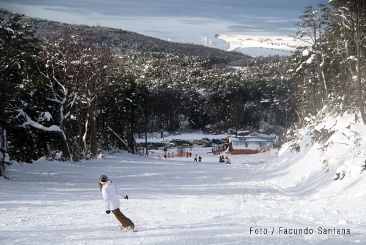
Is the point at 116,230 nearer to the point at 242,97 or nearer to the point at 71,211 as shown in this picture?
the point at 71,211

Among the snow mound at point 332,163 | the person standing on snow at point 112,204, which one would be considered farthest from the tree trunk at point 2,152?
the snow mound at point 332,163

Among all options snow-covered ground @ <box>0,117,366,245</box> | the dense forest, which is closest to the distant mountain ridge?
the dense forest

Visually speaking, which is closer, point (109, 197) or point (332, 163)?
point (109, 197)

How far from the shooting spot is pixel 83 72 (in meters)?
30.3

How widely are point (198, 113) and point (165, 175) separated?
263ft

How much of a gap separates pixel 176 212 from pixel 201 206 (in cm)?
131

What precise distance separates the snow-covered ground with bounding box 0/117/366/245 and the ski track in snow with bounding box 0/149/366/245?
19 millimetres

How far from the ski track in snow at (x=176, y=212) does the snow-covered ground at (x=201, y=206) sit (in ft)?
0.06

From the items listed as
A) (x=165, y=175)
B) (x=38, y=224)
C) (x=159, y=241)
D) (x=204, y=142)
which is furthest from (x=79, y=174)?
(x=204, y=142)

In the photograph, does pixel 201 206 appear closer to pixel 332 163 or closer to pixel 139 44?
pixel 332 163

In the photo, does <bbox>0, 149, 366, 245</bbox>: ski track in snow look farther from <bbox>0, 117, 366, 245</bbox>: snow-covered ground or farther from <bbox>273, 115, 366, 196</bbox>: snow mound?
<bbox>273, 115, 366, 196</bbox>: snow mound

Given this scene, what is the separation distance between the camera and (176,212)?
36.2ft

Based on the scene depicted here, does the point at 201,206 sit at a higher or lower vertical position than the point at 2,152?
lower

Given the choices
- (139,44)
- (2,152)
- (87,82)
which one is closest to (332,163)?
(2,152)
